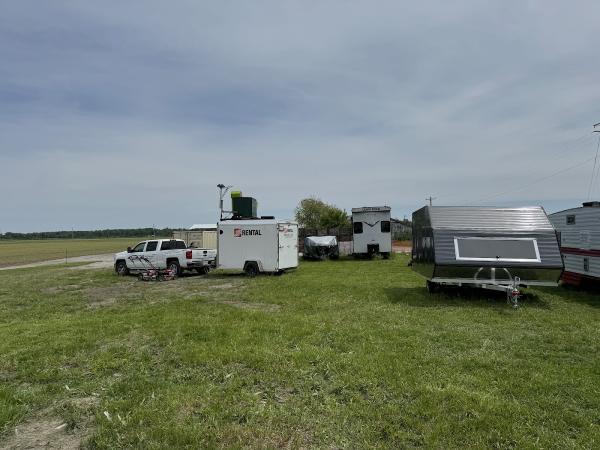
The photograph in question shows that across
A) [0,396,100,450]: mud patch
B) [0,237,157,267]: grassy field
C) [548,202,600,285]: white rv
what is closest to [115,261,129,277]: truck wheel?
[0,396,100,450]: mud patch

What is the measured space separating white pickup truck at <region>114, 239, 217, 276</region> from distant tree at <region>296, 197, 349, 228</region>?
2630cm

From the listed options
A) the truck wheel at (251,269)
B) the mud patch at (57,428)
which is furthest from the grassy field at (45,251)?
the mud patch at (57,428)

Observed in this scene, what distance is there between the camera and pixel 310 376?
5344mm

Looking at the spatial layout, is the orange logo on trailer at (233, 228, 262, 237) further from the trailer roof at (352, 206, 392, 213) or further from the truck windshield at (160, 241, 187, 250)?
the trailer roof at (352, 206, 392, 213)

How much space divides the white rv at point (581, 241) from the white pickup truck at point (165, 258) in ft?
43.4

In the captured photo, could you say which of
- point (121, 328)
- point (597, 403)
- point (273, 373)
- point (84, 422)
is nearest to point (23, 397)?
point (84, 422)

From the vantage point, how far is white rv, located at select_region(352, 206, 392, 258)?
2595cm

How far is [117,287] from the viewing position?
16.2m

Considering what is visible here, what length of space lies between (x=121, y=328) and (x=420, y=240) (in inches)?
312

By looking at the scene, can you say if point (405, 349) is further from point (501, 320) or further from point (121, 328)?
point (121, 328)

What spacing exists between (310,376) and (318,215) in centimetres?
4300

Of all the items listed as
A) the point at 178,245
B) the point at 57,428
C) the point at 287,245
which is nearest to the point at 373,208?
the point at 287,245

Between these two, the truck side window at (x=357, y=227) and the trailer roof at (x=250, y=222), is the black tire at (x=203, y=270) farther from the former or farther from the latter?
the truck side window at (x=357, y=227)

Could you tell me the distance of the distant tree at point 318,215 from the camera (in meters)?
46.3
